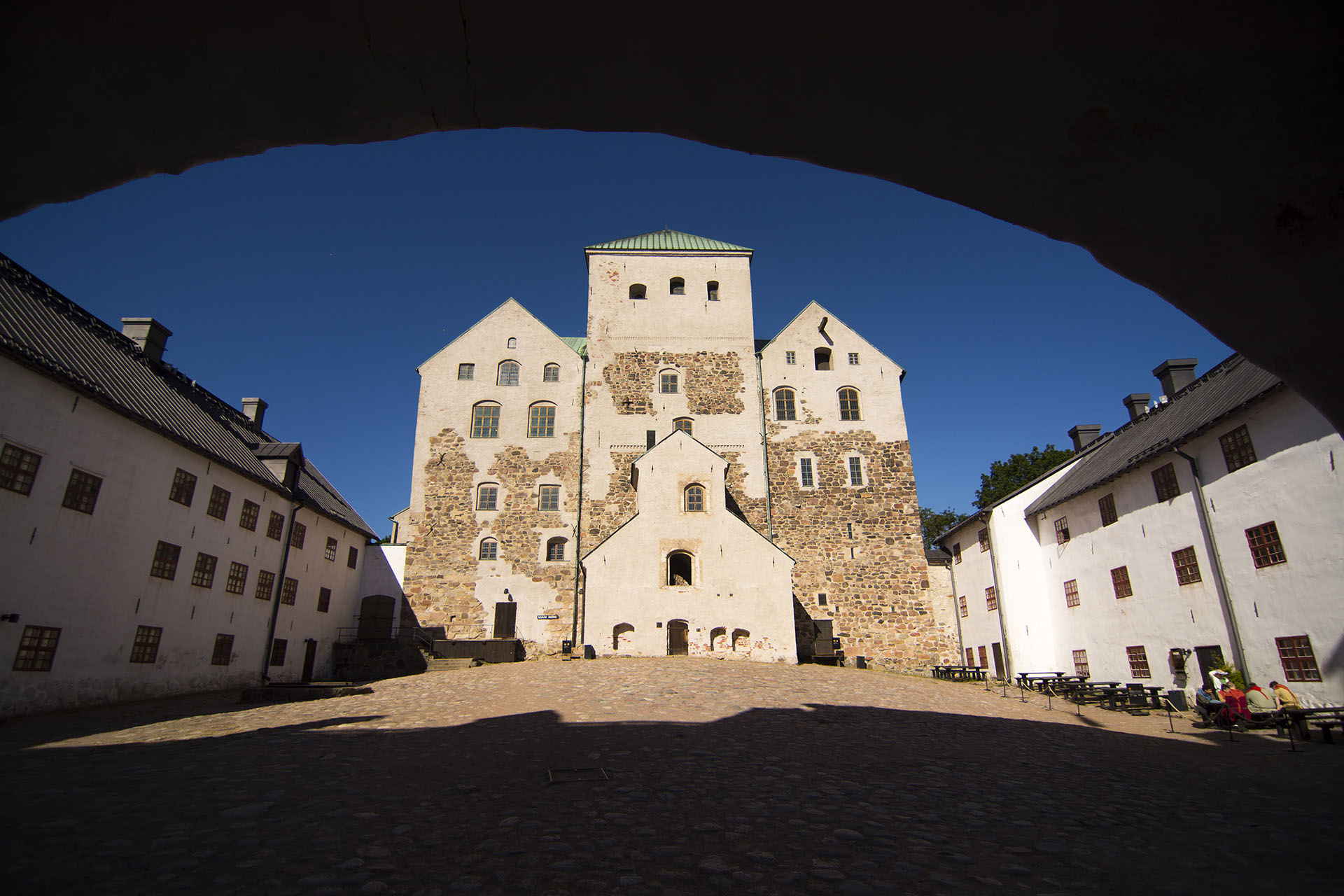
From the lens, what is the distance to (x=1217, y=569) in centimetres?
1764

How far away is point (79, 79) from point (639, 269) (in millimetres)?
33418

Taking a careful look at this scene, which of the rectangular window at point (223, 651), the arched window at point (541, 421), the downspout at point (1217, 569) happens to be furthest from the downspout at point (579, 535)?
the downspout at point (1217, 569)

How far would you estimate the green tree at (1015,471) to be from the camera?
4509cm

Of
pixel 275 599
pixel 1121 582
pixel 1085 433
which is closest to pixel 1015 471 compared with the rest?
pixel 1085 433

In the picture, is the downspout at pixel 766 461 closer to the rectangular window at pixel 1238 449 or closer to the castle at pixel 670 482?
the castle at pixel 670 482

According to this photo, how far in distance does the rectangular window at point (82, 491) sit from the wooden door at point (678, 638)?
1774cm

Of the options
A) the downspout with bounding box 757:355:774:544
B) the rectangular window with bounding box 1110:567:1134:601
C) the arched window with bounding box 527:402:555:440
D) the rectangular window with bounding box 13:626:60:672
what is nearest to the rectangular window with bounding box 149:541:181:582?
the rectangular window with bounding box 13:626:60:672

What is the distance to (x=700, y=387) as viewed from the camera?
3275cm

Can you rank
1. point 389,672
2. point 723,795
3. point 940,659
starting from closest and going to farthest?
1. point 723,795
2. point 389,672
3. point 940,659

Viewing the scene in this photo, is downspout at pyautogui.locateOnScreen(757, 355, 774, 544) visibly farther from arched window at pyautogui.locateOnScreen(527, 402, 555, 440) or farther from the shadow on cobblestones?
the shadow on cobblestones

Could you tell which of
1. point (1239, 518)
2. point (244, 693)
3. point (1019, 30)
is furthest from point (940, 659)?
point (1019, 30)

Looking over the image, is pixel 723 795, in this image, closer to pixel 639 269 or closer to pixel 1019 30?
pixel 1019 30

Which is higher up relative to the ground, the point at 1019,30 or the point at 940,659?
the point at 1019,30

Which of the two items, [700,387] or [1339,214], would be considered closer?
[1339,214]
